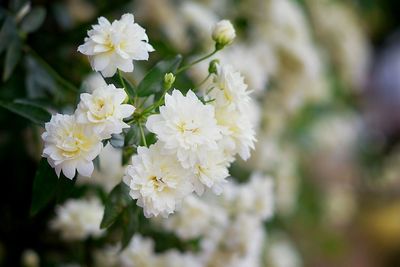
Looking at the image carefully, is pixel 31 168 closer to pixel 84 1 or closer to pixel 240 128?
pixel 84 1

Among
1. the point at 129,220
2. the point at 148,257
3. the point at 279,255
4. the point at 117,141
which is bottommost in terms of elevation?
the point at 279,255

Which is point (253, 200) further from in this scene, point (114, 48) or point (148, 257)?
point (114, 48)

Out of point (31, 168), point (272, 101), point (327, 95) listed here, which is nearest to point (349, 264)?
point (327, 95)

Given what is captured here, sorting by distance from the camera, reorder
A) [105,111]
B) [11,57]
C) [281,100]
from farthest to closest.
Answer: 1. [281,100]
2. [11,57]
3. [105,111]

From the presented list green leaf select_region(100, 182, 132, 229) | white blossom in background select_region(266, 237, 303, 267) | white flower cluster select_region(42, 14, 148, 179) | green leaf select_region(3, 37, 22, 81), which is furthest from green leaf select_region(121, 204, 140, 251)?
white blossom in background select_region(266, 237, 303, 267)

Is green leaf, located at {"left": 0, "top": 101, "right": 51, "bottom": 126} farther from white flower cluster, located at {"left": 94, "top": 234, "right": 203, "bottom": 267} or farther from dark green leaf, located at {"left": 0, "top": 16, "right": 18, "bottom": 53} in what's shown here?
white flower cluster, located at {"left": 94, "top": 234, "right": 203, "bottom": 267}

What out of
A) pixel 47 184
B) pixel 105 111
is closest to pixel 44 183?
pixel 47 184
